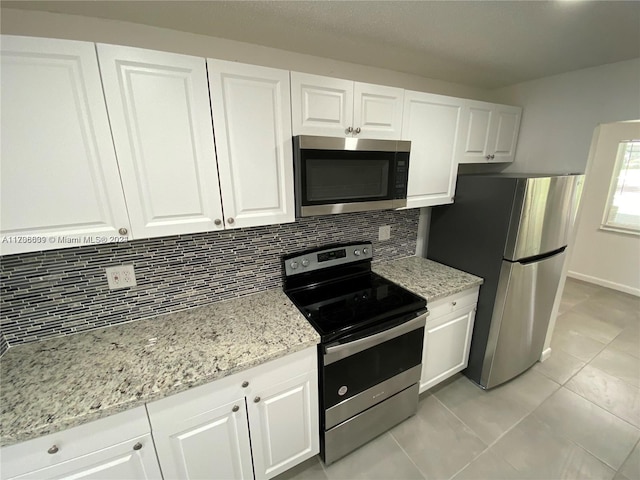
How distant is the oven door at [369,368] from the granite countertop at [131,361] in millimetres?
229

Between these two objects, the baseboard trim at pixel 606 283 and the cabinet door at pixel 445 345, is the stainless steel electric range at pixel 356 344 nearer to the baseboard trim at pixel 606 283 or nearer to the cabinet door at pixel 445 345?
the cabinet door at pixel 445 345

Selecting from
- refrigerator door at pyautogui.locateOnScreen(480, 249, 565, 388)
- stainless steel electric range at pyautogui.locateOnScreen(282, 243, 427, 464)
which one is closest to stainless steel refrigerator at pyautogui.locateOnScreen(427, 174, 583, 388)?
refrigerator door at pyautogui.locateOnScreen(480, 249, 565, 388)

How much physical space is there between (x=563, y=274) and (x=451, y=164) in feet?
4.39

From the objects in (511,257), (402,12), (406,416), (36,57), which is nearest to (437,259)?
(511,257)

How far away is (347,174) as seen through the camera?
138cm

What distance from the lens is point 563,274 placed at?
210 centimetres

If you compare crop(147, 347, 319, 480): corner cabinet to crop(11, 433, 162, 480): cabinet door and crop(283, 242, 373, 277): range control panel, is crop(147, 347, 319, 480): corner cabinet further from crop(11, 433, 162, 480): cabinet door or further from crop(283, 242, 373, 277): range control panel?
crop(283, 242, 373, 277): range control panel

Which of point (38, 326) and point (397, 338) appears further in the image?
point (397, 338)

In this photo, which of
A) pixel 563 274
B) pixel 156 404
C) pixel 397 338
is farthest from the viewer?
pixel 563 274

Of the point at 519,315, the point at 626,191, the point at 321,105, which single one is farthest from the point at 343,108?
the point at 626,191

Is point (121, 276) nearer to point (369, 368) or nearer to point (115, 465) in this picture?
point (115, 465)

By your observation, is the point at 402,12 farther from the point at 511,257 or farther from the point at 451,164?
the point at 511,257

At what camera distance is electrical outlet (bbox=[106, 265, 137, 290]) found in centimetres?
129

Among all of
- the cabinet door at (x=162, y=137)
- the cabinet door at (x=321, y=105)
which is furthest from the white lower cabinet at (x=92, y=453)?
the cabinet door at (x=321, y=105)
